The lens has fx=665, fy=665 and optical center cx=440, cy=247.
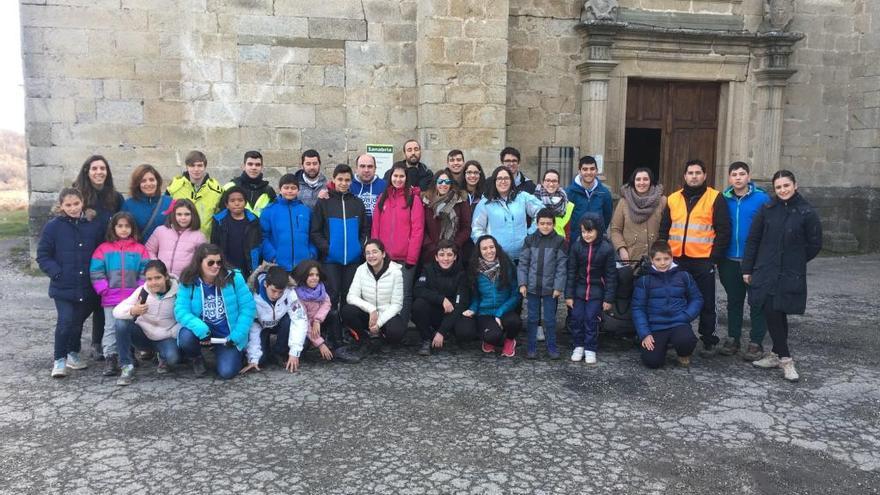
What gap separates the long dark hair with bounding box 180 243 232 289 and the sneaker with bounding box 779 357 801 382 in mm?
4190

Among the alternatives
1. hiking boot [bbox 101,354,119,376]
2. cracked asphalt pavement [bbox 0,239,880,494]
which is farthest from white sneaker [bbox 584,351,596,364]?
hiking boot [bbox 101,354,119,376]

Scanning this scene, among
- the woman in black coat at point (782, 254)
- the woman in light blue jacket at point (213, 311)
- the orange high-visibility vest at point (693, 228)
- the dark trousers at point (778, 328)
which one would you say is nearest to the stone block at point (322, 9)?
Answer: the woman in light blue jacket at point (213, 311)

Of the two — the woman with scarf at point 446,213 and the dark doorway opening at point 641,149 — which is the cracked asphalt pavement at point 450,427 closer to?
the woman with scarf at point 446,213

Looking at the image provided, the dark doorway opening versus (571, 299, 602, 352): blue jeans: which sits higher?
the dark doorway opening

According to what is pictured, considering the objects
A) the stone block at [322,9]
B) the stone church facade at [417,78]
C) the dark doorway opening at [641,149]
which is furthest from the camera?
the dark doorway opening at [641,149]

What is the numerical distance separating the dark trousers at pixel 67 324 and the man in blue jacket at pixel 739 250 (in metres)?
5.06

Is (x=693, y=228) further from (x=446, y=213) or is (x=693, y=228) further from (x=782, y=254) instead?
(x=446, y=213)

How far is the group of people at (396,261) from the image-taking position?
4844 mm

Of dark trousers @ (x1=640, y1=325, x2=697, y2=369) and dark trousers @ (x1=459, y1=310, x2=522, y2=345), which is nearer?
dark trousers @ (x1=640, y1=325, x2=697, y2=369)

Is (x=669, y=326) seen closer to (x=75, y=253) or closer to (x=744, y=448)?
(x=744, y=448)

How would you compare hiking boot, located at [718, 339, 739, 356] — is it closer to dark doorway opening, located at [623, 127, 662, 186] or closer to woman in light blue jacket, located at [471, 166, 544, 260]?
woman in light blue jacket, located at [471, 166, 544, 260]

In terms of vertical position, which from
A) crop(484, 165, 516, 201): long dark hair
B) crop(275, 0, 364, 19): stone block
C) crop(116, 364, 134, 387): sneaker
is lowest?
crop(116, 364, 134, 387): sneaker

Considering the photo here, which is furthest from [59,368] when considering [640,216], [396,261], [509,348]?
[640,216]

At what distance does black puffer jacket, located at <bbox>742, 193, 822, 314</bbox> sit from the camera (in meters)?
4.86
